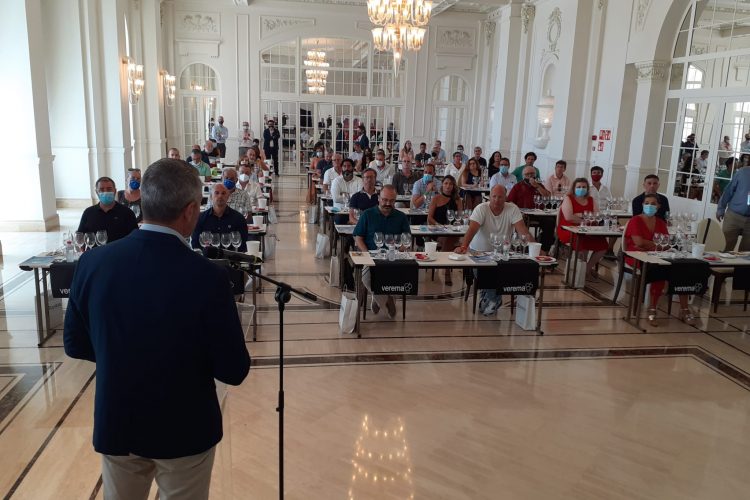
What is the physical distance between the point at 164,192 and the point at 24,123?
9.59 m

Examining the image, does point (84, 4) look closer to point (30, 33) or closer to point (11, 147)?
point (30, 33)

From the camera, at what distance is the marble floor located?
360cm

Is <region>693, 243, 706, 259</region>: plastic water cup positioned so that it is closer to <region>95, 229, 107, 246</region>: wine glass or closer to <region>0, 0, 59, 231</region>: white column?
<region>95, 229, 107, 246</region>: wine glass

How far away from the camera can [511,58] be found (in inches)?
650

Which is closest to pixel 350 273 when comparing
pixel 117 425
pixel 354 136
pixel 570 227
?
pixel 570 227

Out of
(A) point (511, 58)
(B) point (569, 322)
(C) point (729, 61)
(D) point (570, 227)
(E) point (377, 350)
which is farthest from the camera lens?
(A) point (511, 58)

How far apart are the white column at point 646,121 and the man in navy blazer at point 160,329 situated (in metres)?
11.0

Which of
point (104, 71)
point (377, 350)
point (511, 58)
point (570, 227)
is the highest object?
point (511, 58)

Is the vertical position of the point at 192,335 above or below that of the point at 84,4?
below

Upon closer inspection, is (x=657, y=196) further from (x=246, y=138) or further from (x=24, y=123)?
(x=246, y=138)

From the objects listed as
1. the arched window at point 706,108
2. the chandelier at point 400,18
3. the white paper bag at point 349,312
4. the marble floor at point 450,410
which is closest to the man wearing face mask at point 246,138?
the chandelier at point 400,18

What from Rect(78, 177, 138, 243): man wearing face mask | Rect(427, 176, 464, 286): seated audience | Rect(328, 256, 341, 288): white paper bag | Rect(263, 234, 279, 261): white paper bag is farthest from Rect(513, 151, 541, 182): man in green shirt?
Rect(78, 177, 138, 243): man wearing face mask

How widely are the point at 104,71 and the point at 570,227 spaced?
10685 mm

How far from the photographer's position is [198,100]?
20156 mm
